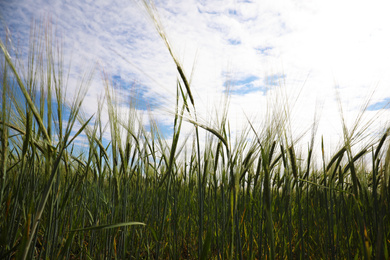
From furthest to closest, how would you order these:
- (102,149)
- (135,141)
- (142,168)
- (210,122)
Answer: (142,168) < (135,141) < (102,149) < (210,122)

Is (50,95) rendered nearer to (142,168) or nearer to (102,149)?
(102,149)

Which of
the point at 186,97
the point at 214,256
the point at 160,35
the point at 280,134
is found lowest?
the point at 214,256

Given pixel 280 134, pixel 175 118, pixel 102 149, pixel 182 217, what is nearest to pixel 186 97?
pixel 175 118

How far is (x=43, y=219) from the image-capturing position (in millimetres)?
1996

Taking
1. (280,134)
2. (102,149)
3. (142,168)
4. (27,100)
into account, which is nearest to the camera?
(27,100)

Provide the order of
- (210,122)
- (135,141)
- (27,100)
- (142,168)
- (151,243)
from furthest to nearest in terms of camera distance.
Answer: (151,243), (142,168), (135,141), (210,122), (27,100)

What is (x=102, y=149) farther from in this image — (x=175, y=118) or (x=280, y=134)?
(x=280, y=134)

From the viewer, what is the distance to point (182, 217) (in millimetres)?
1997

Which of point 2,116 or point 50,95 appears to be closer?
point 2,116

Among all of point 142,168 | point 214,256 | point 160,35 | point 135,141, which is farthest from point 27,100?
point 214,256

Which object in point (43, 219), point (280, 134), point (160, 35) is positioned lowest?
point (43, 219)

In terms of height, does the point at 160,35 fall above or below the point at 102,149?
above

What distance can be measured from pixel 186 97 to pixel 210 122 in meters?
0.15

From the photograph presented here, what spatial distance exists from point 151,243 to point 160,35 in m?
1.51
